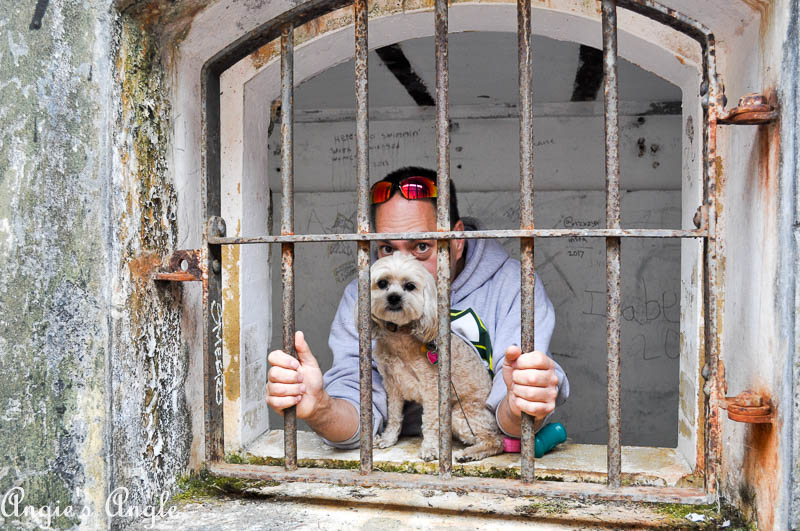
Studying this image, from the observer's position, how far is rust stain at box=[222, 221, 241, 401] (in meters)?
2.05

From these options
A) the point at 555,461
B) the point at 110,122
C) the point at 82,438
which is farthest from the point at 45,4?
the point at 555,461

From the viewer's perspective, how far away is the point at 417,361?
2328mm

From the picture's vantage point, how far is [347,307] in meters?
2.49

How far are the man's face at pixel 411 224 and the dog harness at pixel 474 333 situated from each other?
26cm

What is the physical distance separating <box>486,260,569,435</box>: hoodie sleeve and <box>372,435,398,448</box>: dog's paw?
404mm

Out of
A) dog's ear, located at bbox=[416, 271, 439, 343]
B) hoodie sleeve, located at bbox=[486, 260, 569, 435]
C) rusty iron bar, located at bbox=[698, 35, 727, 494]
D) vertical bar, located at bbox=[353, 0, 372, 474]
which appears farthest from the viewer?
dog's ear, located at bbox=[416, 271, 439, 343]

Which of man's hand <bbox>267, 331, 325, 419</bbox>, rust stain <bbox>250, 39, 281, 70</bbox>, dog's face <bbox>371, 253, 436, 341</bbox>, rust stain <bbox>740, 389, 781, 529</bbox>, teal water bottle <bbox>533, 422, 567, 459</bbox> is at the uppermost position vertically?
rust stain <bbox>250, 39, 281, 70</bbox>

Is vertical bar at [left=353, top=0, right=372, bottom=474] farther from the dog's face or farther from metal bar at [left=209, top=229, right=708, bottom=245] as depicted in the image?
the dog's face

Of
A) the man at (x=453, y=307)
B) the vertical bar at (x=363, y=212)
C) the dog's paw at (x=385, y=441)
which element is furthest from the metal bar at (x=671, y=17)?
the dog's paw at (x=385, y=441)

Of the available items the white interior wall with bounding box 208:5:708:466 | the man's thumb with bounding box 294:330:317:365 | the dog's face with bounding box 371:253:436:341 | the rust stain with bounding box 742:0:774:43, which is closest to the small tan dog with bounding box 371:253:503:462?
the dog's face with bounding box 371:253:436:341

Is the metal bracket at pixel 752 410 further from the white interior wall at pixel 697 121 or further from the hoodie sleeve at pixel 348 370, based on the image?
the hoodie sleeve at pixel 348 370

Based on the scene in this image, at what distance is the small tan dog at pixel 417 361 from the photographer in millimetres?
2242

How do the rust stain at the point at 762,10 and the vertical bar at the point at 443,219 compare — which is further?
the vertical bar at the point at 443,219

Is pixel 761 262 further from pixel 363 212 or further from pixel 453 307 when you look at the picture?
pixel 453 307
